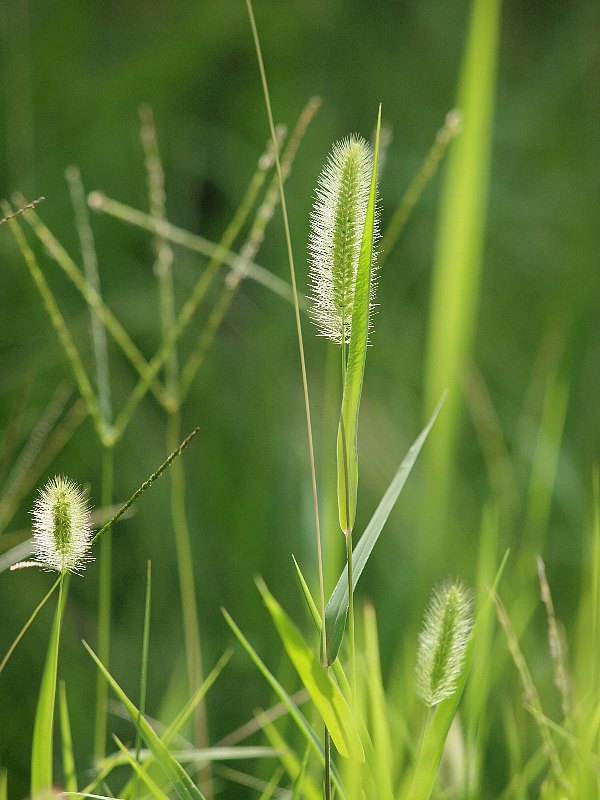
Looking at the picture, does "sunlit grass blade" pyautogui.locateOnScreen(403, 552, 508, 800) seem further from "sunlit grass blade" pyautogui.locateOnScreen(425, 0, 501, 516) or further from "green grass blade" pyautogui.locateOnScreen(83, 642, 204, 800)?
"sunlit grass blade" pyautogui.locateOnScreen(425, 0, 501, 516)

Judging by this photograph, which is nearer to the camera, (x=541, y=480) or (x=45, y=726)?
(x=45, y=726)

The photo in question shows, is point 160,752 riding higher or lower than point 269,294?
lower

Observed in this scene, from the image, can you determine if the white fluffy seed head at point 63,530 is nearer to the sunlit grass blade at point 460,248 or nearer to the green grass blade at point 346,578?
the green grass blade at point 346,578

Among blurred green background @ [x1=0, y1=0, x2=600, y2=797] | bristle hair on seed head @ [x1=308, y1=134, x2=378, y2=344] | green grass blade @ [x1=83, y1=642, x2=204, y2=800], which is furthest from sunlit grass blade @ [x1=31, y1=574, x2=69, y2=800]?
blurred green background @ [x1=0, y1=0, x2=600, y2=797]

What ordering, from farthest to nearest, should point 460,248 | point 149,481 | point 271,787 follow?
point 460,248
point 271,787
point 149,481

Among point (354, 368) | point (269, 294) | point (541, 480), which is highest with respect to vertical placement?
point (269, 294)

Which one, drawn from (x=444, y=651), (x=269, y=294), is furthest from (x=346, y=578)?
(x=269, y=294)

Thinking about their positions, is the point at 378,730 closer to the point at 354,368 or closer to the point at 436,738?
the point at 436,738
